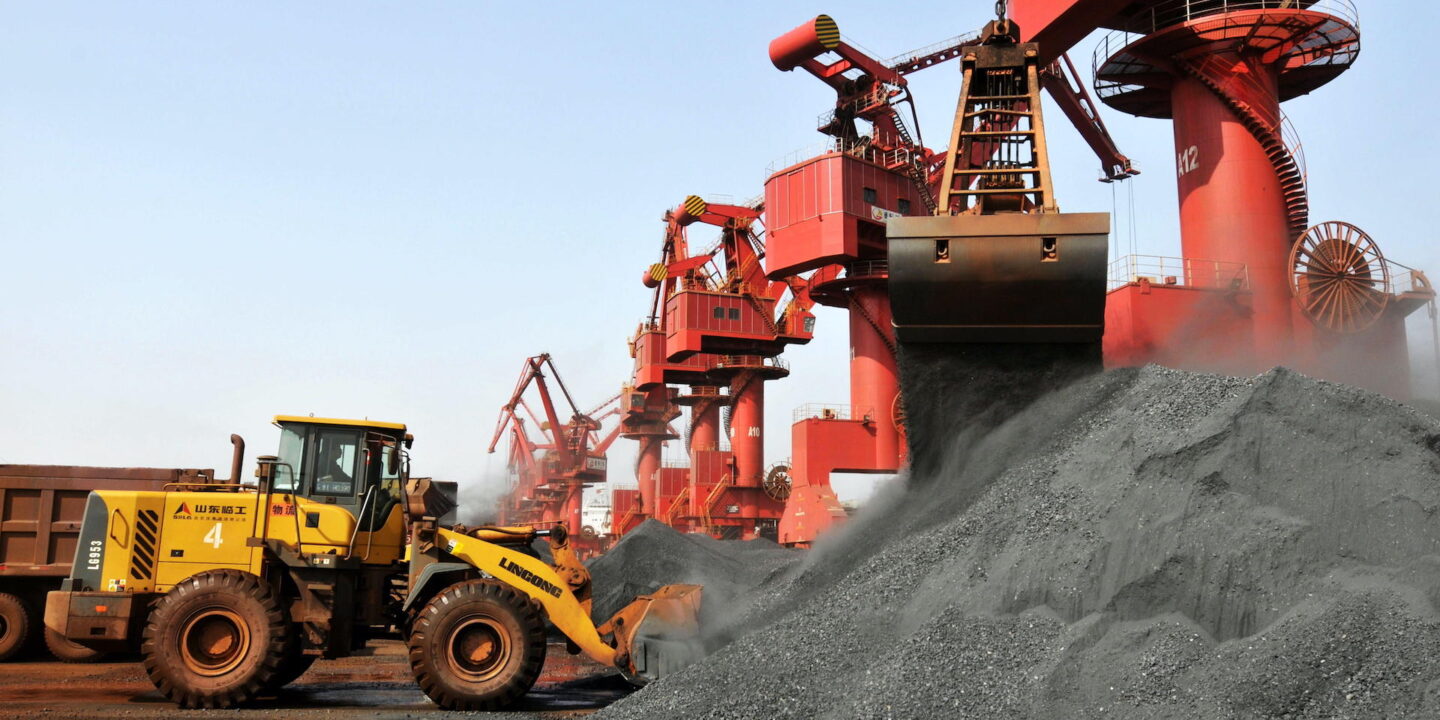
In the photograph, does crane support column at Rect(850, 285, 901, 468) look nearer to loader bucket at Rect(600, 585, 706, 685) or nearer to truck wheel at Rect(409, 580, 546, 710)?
loader bucket at Rect(600, 585, 706, 685)

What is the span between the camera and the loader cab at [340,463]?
10758mm

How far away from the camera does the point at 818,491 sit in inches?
1273

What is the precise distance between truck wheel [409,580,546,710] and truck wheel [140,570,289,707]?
1389mm

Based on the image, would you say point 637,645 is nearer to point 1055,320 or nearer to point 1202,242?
point 1055,320

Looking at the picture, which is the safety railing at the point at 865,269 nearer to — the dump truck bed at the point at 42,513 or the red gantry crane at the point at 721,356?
the red gantry crane at the point at 721,356

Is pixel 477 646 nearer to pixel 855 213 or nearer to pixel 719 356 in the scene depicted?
pixel 855 213

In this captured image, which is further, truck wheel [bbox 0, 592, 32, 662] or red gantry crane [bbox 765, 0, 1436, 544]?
red gantry crane [bbox 765, 0, 1436, 544]

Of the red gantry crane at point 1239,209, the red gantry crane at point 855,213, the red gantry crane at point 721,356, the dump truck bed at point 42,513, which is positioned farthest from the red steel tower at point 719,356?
the dump truck bed at point 42,513

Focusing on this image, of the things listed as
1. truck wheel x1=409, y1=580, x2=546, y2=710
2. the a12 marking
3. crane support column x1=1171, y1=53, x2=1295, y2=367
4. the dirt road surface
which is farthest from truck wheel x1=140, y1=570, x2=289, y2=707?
the a12 marking

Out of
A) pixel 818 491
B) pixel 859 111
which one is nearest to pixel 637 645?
pixel 818 491

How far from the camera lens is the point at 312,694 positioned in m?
11.4

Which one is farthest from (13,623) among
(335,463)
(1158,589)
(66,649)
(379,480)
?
(1158,589)

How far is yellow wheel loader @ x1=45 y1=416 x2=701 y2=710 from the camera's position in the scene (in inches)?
393

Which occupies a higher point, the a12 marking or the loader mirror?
the a12 marking
